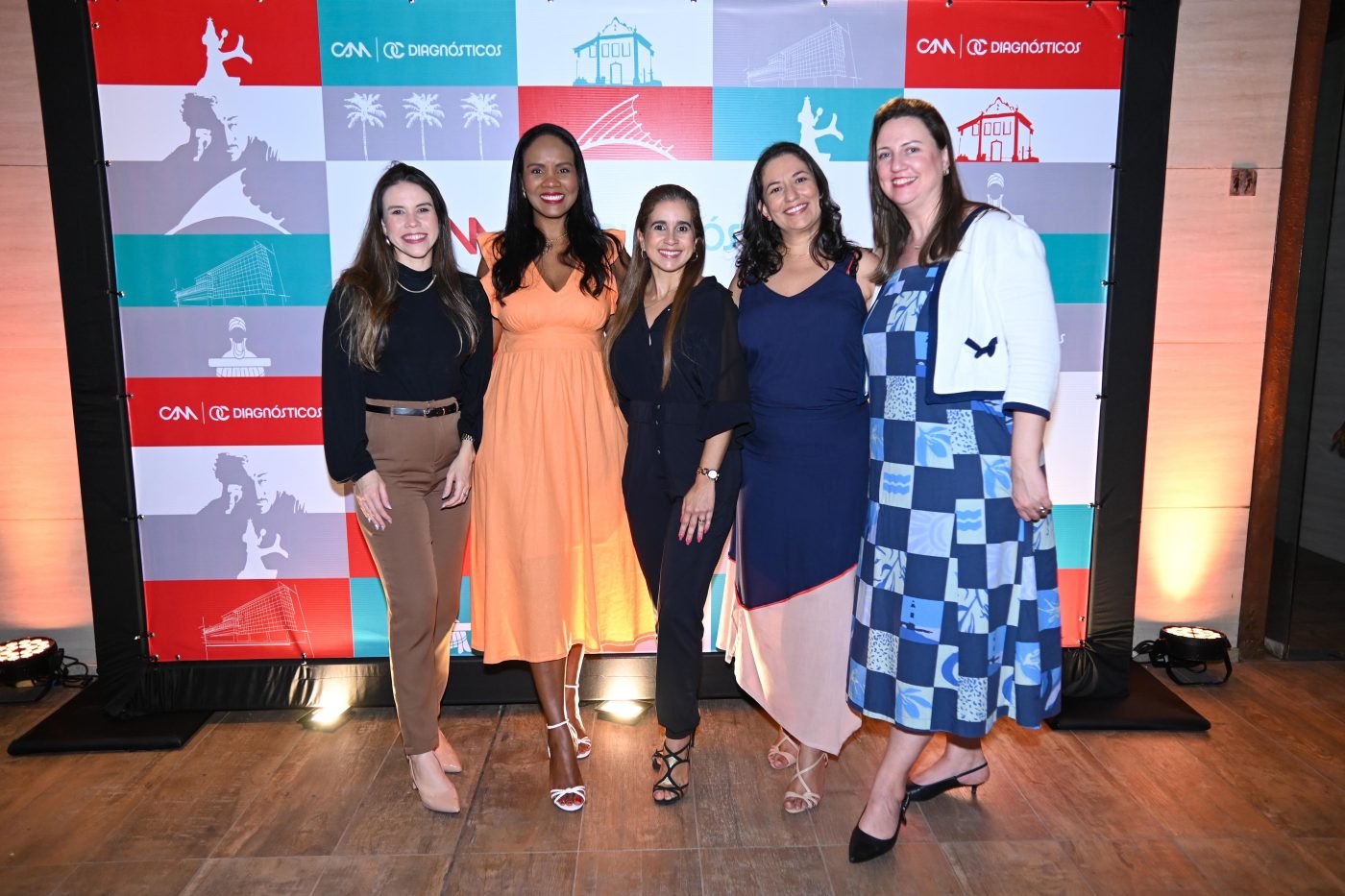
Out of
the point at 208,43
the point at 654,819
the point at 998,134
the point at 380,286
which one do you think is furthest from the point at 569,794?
the point at 208,43

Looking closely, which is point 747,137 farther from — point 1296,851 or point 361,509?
point 1296,851

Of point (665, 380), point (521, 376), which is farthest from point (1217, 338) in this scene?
point (521, 376)

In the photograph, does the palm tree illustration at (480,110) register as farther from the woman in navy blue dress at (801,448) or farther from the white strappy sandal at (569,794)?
the white strappy sandal at (569,794)

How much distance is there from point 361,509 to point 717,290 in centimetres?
118

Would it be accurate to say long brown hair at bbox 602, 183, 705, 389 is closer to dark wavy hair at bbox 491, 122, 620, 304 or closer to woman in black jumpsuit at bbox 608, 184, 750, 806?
woman in black jumpsuit at bbox 608, 184, 750, 806

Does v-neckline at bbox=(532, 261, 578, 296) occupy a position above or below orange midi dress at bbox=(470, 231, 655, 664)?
above

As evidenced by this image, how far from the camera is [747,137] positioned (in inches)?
121

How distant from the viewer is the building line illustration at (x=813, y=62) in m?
3.03

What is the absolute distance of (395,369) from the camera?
239cm

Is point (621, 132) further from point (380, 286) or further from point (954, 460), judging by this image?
point (954, 460)

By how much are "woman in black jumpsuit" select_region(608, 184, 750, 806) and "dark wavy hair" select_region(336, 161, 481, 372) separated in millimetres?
450

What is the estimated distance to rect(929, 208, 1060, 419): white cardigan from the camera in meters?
1.97

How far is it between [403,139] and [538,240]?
0.83 meters

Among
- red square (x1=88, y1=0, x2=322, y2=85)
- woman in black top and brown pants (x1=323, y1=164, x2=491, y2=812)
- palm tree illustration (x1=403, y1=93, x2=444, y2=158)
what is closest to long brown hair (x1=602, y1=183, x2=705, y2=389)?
woman in black top and brown pants (x1=323, y1=164, x2=491, y2=812)
